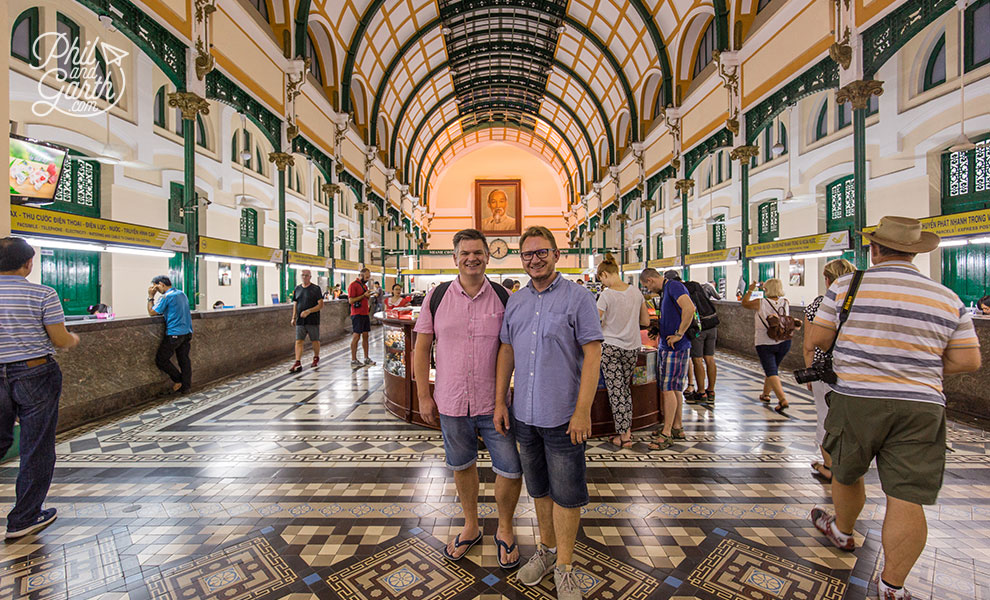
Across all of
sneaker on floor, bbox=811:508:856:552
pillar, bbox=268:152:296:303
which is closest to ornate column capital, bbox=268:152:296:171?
pillar, bbox=268:152:296:303

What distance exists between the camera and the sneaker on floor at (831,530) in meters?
2.18

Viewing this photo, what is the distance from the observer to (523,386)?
1835mm

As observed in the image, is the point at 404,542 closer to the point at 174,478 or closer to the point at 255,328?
the point at 174,478

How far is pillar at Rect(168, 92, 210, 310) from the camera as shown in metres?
6.62

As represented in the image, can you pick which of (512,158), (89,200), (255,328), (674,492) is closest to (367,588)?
(674,492)

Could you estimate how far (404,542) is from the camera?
2324 millimetres

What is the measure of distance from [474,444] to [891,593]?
1906 millimetres

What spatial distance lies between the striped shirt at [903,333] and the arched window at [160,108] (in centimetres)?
1164

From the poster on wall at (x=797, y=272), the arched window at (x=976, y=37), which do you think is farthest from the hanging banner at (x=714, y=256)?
the arched window at (x=976, y=37)

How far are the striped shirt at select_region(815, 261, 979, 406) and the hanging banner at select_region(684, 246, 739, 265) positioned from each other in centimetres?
883

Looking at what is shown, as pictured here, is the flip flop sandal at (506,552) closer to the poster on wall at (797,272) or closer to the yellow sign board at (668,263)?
the poster on wall at (797,272)

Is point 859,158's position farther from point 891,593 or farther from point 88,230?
point 88,230

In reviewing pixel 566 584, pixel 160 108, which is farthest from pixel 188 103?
pixel 566 584

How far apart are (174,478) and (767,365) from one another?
18.5 feet
